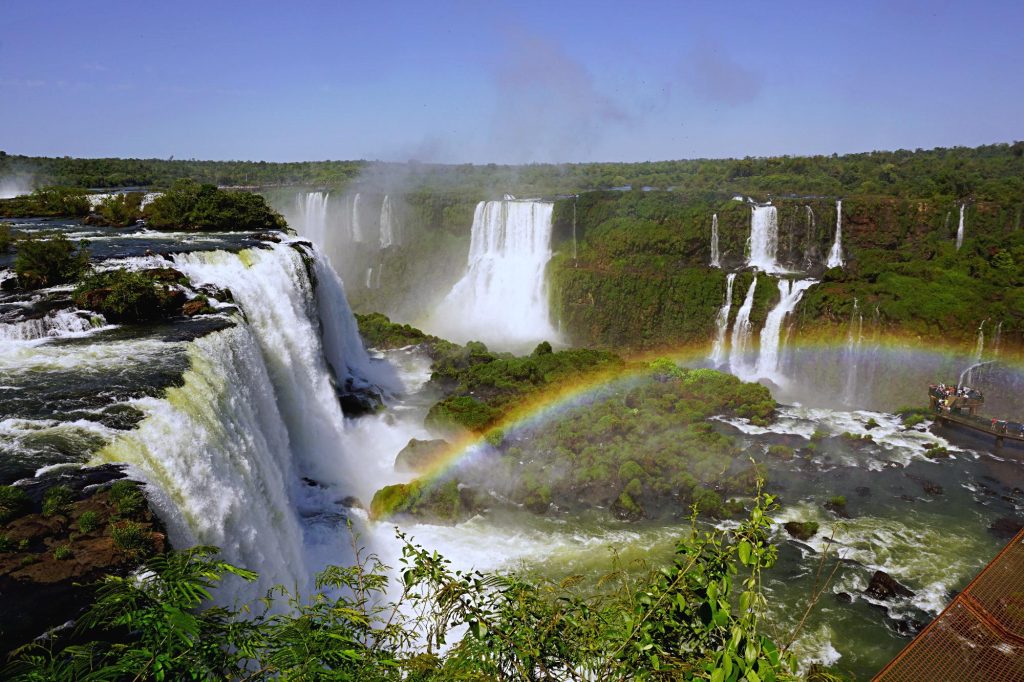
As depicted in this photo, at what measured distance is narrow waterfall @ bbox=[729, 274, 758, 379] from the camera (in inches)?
1086

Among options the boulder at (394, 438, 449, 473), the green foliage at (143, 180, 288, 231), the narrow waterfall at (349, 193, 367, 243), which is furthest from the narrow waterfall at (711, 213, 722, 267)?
the narrow waterfall at (349, 193, 367, 243)

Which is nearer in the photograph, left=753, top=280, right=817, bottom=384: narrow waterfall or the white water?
the white water

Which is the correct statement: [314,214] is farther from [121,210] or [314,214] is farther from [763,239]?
[763,239]

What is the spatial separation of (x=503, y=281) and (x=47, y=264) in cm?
2421

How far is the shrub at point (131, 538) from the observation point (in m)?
5.80

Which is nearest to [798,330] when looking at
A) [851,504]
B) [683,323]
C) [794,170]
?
[683,323]

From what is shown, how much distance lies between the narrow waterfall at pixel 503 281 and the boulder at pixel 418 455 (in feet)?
53.1

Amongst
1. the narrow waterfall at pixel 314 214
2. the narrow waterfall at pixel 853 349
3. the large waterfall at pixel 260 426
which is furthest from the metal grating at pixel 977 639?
the narrow waterfall at pixel 314 214

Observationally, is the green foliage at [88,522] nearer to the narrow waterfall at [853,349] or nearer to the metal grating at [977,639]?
the metal grating at [977,639]

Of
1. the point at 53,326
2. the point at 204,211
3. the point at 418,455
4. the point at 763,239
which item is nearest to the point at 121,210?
the point at 204,211

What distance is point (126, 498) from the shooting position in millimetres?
6418

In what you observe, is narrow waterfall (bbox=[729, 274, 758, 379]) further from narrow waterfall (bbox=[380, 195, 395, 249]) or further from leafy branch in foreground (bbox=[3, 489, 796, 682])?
leafy branch in foreground (bbox=[3, 489, 796, 682])

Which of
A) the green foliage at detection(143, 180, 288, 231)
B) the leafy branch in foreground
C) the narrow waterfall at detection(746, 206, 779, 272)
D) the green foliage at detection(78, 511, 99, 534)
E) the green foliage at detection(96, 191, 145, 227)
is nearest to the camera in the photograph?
the leafy branch in foreground

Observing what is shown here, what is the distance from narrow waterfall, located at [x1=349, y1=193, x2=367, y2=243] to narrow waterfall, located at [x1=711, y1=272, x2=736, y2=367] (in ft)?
83.6
